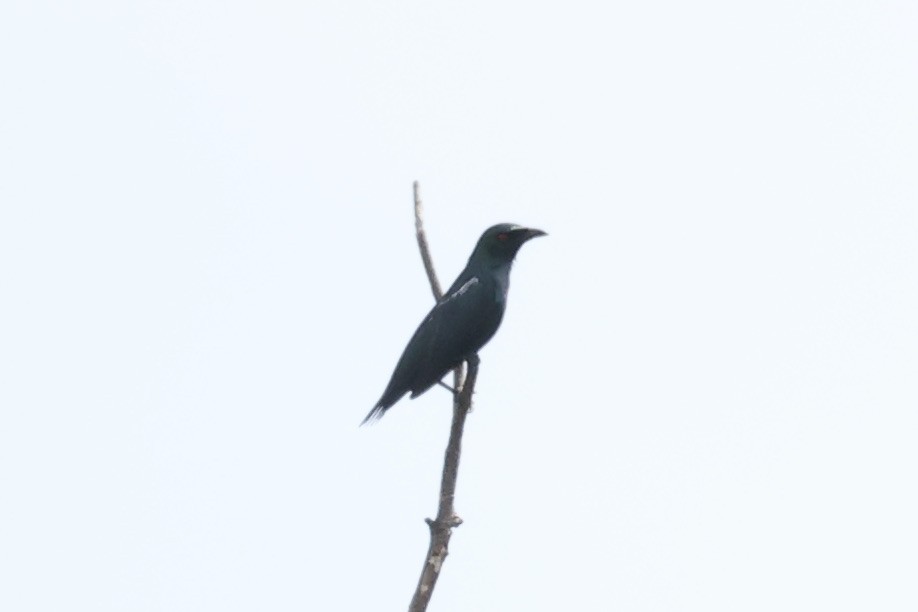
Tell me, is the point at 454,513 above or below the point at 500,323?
below

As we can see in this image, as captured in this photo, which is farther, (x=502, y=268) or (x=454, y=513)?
(x=502, y=268)

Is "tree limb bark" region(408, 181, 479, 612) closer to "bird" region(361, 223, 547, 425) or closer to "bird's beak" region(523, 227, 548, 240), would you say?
"bird" region(361, 223, 547, 425)

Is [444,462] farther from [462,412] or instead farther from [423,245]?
[423,245]

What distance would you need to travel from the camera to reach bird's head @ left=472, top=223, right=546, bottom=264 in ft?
36.6

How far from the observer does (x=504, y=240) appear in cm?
1118

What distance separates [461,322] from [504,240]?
3.53ft

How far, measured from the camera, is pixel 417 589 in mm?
7871

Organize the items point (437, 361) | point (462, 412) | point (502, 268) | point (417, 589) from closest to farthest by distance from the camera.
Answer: point (417, 589) → point (462, 412) → point (437, 361) → point (502, 268)

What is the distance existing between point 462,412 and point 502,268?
2.60 m

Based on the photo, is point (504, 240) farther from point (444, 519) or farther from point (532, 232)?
point (444, 519)

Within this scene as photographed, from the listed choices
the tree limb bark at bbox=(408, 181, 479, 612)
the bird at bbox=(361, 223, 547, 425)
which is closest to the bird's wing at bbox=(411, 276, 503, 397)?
the bird at bbox=(361, 223, 547, 425)

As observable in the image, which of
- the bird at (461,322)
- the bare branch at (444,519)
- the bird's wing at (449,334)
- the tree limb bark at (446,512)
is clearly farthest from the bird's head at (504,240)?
the bare branch at (444,519)

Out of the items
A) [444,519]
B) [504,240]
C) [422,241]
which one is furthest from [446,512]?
[504,240]

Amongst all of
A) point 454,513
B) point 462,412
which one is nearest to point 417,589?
point 454,513
